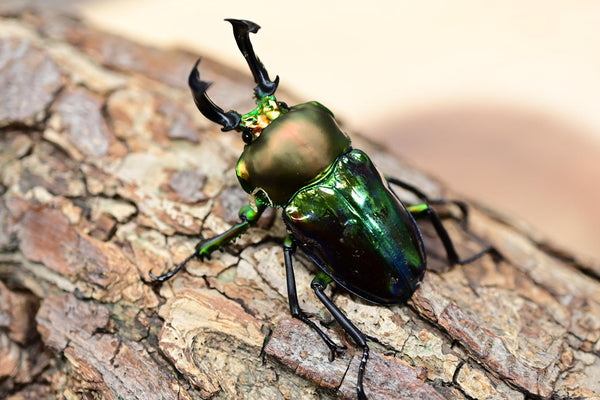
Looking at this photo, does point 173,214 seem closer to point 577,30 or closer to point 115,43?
point 115,43

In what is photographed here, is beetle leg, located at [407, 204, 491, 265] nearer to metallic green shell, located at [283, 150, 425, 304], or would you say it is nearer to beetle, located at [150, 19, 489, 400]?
beetle, located at [150, 19, 489, 400]

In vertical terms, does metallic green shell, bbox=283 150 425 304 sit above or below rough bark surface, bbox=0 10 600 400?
above

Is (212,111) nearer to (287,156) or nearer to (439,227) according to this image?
(287,156)

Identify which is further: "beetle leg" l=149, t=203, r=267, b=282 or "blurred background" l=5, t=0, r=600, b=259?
"blurred background" l=5, t=0, r=600, b=259

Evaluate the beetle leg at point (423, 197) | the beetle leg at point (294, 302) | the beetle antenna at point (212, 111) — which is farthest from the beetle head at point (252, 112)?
the beetle leg at point (423, 197)

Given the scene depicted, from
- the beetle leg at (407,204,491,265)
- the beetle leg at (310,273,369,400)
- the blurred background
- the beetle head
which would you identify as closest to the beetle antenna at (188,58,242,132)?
the beetle head

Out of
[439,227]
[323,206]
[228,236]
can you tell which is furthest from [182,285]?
[439,227]

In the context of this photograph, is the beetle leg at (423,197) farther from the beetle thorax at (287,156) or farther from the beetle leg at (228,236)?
the beetle leg at (228,236)

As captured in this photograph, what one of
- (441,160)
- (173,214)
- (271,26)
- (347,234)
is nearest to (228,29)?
(271,26)

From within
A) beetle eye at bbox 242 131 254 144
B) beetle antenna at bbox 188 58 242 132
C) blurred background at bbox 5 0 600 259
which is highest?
beetle antenna at bbox 188 58 242 132

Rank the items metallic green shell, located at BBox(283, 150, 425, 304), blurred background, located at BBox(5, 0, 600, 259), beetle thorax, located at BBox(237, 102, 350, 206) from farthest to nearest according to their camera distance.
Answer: blurred background, located at BBox(5, 0, 600, 259) → beetle thorax, located at BBox(237, 102, 350, 206) → metallic green shell, located at BBox(283, 150, 425, 304)
